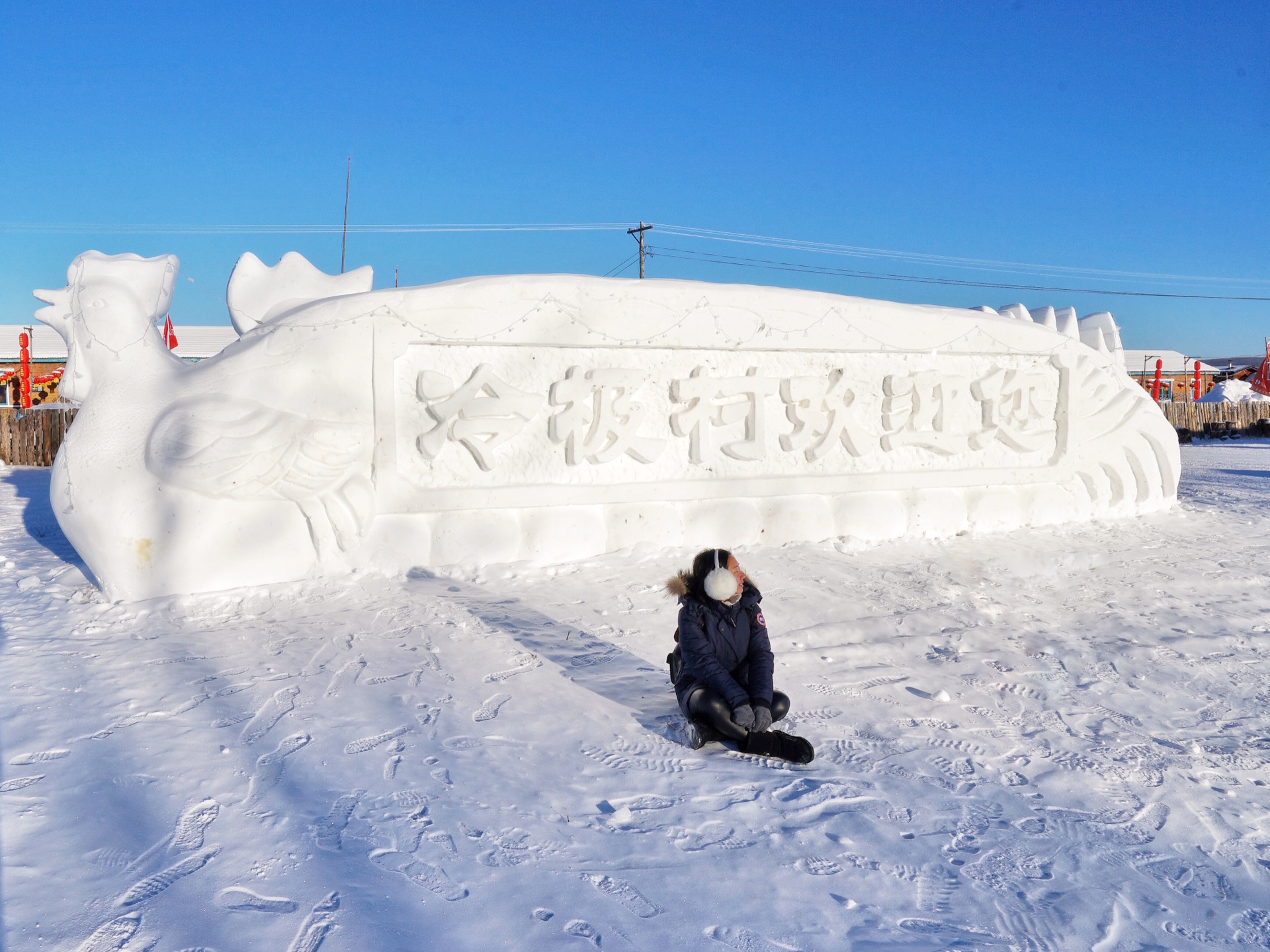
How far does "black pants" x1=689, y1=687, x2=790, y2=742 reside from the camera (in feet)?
10.0

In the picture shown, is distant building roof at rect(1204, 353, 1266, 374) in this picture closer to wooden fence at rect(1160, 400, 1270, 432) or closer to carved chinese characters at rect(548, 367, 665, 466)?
wooden fence at rect(1160, 400, 1270, 432)

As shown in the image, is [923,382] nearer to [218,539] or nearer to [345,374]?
[345,374]

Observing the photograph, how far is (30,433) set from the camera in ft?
43.6

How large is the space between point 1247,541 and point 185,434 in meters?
7.52

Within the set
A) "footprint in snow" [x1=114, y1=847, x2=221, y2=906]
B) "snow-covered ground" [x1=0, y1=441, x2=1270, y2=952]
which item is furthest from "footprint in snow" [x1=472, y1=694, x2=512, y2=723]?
"footprint in snow" [x1=114, y1=847, x2=221, y2=906]

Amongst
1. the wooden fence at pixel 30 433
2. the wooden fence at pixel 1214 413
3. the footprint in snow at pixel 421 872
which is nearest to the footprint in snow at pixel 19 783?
the footprint in snow at pixel 421 872

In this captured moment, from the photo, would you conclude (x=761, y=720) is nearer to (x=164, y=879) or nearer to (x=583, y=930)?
(x=583, y=930)

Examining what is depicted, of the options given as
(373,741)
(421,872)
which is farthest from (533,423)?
(421,872)

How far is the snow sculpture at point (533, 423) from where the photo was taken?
4.99 meters

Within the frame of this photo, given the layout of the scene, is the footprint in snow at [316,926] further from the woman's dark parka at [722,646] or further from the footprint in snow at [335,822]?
the woman's dark parka at [722,646]

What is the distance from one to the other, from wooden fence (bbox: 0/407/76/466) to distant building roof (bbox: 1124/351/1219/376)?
125 ft

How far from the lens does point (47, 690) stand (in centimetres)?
349

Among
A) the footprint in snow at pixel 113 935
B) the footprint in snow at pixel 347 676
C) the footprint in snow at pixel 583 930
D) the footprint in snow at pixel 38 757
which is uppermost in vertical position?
the footprint in snow at pixel 347 676

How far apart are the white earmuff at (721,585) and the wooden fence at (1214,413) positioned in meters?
23.4
